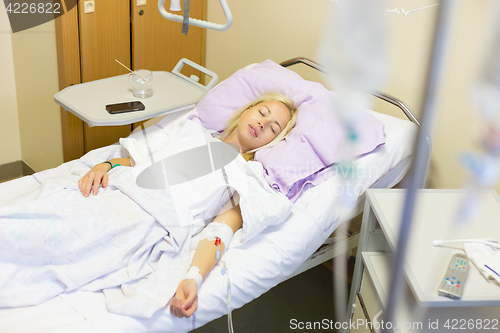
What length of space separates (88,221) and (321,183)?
0.81 metres

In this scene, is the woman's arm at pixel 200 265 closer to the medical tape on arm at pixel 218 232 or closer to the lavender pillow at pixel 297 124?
the medical tape on arm at pixel 218 232

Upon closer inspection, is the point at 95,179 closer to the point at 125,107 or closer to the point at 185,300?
the point at 125,107

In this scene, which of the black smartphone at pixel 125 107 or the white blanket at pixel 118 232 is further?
the black smartphone at pixel 125 107

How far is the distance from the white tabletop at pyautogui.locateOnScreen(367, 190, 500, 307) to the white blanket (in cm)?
33

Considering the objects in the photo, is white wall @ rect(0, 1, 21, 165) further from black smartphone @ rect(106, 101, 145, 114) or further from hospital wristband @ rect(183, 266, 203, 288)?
hospital wristband @ rect(183, 266, 203, 288)

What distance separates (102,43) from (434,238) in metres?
1.73

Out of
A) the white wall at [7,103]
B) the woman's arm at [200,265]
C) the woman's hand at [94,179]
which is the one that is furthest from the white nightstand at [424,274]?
the white wall at [7,103]

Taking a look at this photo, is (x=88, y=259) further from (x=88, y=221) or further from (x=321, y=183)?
(x=321, y=183)

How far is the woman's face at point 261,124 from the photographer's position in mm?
1708

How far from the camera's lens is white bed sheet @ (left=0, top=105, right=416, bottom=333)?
109 cm

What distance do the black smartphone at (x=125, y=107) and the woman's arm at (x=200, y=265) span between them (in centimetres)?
64

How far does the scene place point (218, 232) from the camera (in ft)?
→ 4.50

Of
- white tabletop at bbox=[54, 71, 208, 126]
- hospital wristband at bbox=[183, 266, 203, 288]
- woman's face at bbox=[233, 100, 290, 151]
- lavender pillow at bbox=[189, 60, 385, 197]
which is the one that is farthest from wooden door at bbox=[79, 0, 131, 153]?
hospital wristband at bbox=[183, 266, 203, 288]

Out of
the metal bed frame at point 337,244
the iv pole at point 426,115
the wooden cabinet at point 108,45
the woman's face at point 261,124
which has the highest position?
the iv pole at point 426,115
